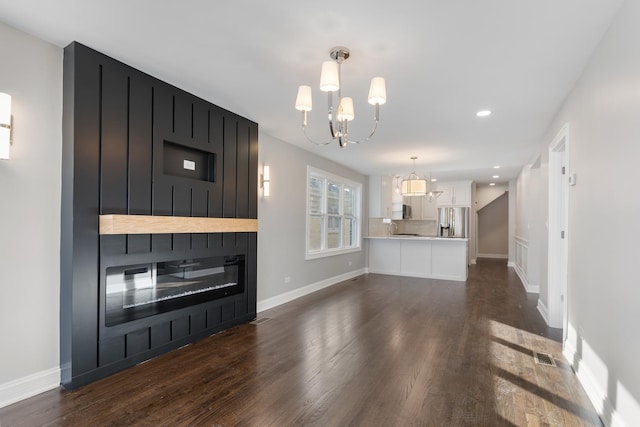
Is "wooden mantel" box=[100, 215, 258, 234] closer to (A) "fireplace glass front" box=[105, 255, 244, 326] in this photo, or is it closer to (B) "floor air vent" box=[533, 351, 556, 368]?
(A) "fireplace glass front" box=[105, 255, 244, 326]

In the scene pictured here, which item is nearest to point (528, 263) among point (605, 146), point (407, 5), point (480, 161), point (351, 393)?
point (480, 161)

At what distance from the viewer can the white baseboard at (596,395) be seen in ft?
6.35

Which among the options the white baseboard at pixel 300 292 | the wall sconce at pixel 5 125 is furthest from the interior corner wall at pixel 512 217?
the wall sconce at pixel 5 125

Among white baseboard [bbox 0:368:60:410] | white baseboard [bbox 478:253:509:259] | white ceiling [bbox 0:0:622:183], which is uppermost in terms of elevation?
white ceiling [bbox 0:0:622:183]

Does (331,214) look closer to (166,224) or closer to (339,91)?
(166,224)

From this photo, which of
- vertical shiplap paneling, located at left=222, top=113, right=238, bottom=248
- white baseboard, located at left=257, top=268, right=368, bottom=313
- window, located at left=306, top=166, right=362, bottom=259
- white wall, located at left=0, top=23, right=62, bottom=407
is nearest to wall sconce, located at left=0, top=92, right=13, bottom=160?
white wall, located at left=0, top=23, right=62, bottom=407

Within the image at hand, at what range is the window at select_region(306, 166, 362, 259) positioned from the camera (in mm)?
6043

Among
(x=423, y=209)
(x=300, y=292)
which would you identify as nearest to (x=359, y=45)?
(x=300, y=292)

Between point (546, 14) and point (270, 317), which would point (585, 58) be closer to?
point (546, 14)

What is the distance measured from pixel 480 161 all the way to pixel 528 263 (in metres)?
2.15

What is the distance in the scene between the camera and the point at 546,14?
2.00m

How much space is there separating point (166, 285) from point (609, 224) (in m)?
3.59

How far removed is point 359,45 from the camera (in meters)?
2.37

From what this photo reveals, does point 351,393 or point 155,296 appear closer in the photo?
point 351,393
